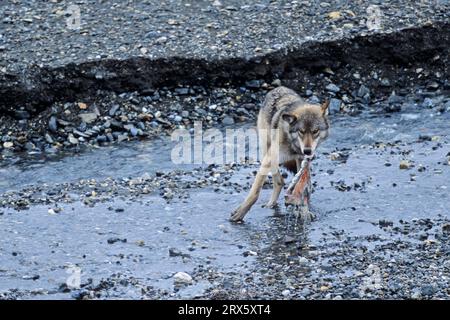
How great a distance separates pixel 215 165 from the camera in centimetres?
1060

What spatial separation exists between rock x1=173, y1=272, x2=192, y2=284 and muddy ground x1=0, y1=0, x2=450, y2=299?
0.01 metres

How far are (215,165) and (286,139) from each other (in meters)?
1.66

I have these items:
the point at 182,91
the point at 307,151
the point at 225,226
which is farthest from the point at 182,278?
the point at 182,91

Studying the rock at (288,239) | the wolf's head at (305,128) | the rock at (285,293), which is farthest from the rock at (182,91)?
the rock at (285,293)

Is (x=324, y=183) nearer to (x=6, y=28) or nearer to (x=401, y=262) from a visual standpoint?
(x=401, y=262)

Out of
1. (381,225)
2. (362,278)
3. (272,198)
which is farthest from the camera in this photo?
(272,198)

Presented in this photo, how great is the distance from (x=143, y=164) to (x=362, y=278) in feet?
13.3

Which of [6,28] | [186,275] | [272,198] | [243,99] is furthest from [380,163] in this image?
[6,28]

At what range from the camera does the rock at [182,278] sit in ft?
24.4

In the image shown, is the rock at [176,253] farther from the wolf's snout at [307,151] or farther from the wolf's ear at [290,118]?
the wolf's ear at [290,118]

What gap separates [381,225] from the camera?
865 centimetres

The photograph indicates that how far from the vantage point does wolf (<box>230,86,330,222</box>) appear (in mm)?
8922

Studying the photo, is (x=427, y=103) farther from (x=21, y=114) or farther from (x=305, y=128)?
(x=21, y=114)

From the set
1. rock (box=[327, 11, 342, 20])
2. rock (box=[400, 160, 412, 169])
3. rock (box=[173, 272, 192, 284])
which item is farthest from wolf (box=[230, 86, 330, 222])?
rock (box=[327, 11, 342, 20])
